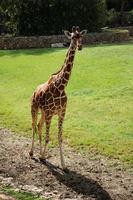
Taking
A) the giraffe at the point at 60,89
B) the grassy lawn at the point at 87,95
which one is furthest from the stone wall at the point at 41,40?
the giraffe at the point at 60,89

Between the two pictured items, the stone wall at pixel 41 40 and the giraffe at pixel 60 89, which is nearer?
the giraffe at pixel 60 89

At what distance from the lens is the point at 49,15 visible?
3941 centimetres

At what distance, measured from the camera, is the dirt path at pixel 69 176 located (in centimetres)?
1077

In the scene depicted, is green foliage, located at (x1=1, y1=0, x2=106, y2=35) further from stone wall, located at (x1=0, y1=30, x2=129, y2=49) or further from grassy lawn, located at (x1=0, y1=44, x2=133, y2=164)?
grassy lawn, located at (x1=0, y1=44, x2=133, y2=164)

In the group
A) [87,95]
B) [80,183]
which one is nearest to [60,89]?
[80,183]

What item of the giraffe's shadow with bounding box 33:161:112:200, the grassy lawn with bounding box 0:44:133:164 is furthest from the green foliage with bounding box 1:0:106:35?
the giraffe's shadow with bounding box 33:161:112:200

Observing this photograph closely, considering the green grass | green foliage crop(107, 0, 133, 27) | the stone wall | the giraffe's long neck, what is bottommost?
the green grass

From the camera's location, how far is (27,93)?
20422 mm

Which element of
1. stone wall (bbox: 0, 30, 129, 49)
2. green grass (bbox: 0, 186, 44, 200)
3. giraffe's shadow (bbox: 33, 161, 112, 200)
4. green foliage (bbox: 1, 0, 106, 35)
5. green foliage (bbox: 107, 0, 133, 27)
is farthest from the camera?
green foliage (bbox: 107, 0, 133, 27)

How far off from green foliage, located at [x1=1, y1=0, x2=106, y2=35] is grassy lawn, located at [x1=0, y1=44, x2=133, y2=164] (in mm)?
8549

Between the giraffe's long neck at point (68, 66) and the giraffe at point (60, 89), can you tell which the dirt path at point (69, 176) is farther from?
the giraffe's long neck at point (68, 66)

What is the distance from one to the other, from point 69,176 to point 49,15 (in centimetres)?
2874

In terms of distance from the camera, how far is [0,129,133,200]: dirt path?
10.8 meters

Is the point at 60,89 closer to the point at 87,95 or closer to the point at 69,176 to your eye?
the point at 69,176
